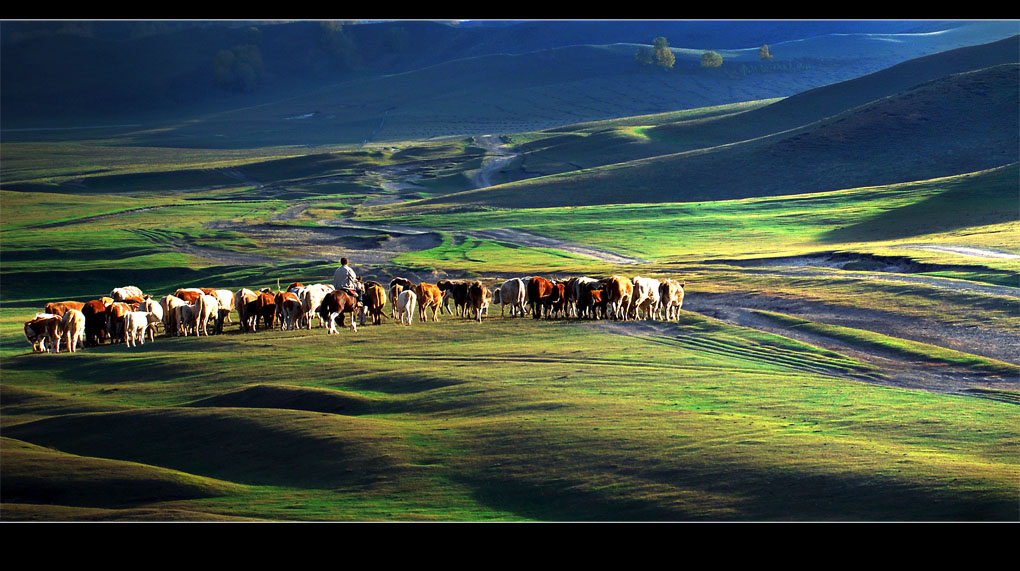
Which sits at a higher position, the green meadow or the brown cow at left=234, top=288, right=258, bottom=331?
the brown cow at left=234, top=288, right=258, bottom=331

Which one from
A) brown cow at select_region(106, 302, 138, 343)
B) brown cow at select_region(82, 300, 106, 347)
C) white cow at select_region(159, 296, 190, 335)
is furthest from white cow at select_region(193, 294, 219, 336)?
brown cow at select_region(82, 300, 106, 347)

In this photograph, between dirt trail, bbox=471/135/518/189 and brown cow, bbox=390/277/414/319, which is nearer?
brown cow, bbox=390/277/414/319

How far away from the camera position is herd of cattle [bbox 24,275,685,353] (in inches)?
1218

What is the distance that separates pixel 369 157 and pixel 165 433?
10830 cm

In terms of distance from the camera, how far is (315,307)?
32344 mm

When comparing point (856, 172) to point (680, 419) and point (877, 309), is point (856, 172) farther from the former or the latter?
point (680, 419)

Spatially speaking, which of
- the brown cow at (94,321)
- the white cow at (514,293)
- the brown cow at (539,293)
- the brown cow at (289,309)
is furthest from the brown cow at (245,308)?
the brown cow at (539,293)

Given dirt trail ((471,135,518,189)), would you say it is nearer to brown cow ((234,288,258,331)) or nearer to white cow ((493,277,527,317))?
white cow ((493,277,527,317))

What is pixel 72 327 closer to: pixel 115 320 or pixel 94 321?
pixel 94 321

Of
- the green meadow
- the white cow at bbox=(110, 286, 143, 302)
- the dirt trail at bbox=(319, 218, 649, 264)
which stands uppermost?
the dirt trail at bbox=(319, 218, 649, 264)

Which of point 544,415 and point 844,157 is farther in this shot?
point 844,157

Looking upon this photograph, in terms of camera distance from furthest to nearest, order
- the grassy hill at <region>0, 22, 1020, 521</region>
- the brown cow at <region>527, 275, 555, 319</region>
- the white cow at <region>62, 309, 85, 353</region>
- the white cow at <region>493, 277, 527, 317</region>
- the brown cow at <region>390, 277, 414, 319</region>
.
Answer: the brown cow at <region>390, 277, 414, 319</region>
the white cow at <region>493, 277, 527, 317</region>
the brown cow at <region>527, 275, 555, 319</region>
the white cow at <region>62, 309, 85, 353</region>
the grassy hill at <region>0, 22, 1020, 521</region>

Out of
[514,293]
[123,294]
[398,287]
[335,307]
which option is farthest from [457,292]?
[123,294]

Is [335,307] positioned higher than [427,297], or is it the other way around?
[427,297]
